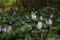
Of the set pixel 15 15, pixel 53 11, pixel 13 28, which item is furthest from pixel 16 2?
pixel 13 28

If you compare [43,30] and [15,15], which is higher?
[15,15]

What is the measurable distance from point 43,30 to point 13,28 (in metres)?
0.49

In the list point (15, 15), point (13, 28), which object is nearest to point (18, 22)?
point (13, 28)

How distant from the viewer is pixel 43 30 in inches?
127

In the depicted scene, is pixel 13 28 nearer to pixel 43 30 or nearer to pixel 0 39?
pixel 0 39

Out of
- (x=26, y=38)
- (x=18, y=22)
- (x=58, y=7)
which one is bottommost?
(x=26, y=38)

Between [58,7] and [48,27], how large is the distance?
33.5 inches

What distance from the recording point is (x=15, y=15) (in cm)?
382

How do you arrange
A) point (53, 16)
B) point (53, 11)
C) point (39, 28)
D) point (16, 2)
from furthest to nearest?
point (16, 2) → point (53, 11) → point (53, 16) → point (39, 28)

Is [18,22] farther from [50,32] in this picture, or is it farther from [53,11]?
[53,11]

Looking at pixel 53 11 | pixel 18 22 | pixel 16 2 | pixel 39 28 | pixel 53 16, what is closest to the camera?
pixel 39 28

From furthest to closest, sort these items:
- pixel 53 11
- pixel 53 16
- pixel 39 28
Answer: pixel 53 11
pixel 53 16
pixel 39 28

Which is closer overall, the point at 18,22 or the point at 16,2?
the point at 18,22

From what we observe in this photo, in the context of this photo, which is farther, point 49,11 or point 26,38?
point 49,11
